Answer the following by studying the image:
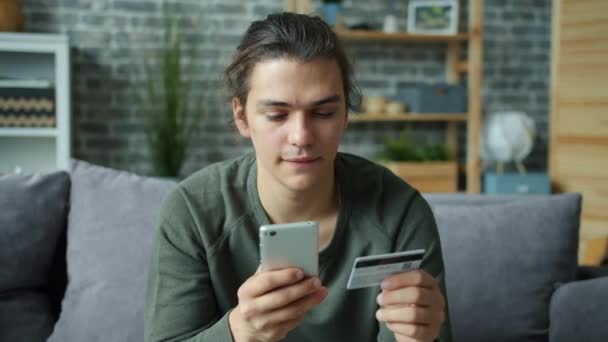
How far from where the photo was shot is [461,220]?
1657 millimetres

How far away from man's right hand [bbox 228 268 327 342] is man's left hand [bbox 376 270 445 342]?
11cm

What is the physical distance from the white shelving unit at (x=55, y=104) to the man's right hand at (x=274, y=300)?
105 inches

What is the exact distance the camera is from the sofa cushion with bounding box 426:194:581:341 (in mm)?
1595

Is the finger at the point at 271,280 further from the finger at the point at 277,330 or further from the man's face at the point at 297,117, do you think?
the man's face at the point at 297,117

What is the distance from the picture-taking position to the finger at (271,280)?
94 centimetres

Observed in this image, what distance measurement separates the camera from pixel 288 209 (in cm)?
125

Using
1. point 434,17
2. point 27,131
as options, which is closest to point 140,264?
point 27,131

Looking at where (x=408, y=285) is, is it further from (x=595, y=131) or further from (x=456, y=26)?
(x=456, y=26)

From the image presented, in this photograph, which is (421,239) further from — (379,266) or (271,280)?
(271,280)

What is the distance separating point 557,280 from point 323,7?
2.64m

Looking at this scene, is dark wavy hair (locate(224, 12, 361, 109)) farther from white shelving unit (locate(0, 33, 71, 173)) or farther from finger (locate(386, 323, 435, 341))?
white shelving unit (locate(0, 33, 71, 173))

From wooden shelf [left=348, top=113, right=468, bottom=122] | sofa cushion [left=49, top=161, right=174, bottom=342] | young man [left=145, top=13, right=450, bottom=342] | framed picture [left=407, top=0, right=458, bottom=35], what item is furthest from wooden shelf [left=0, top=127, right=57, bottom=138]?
young man [left=145, top=13, right=450, bottom=342]

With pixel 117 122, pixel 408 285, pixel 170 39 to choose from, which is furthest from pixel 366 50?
pixel 408 285

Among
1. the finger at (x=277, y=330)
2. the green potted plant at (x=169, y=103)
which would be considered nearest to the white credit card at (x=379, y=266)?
the finger at (x=277, y=330)
